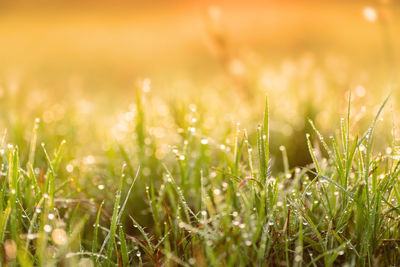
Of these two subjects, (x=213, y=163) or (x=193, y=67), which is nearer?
(x=213, y=163)

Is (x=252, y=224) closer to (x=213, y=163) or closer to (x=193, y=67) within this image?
(x=213, y=163)

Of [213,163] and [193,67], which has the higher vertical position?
[193,67]

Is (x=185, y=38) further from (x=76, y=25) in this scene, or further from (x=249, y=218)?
(x=249, y=218)

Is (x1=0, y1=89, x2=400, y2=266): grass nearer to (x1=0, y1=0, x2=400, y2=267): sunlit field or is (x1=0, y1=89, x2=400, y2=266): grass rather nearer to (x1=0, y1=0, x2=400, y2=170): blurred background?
(x1=0, y1=0, x2=400, y2=267): sunlit field

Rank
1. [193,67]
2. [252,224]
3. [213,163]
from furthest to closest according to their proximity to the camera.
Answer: [193,67]
[213,163]
[252,224]

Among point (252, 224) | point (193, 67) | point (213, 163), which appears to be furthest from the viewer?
point (193, 67)

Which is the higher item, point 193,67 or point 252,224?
point 193,67

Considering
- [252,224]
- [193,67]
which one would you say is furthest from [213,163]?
[193,67]
